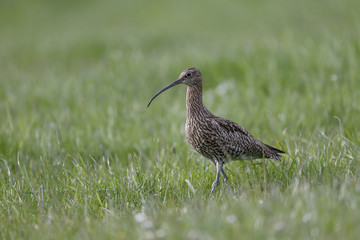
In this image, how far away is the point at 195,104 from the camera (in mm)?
5262

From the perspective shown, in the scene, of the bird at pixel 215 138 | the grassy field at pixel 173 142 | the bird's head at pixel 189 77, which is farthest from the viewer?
the bird's head at pixel 189 77

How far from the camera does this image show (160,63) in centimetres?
1038

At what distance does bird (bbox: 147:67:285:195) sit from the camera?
196 inches

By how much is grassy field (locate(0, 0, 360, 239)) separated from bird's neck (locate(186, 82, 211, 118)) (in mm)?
567

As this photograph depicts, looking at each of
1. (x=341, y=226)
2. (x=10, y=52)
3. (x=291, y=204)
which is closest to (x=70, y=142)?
(x=291, y=204)

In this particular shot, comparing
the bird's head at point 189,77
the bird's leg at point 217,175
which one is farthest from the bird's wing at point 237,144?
the bird's head at point 189,77

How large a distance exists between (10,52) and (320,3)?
428 inches

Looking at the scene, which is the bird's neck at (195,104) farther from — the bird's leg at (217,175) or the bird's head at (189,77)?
the bird's leg at (217,175)

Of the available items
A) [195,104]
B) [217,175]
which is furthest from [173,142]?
[217,175]

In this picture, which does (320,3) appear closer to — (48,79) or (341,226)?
(48,79)

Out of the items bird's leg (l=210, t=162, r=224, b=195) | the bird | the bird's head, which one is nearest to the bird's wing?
the bird

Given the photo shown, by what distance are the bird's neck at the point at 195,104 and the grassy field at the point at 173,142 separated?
0.57m

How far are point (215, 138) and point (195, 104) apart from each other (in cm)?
48

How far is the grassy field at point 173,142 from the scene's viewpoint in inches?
133
